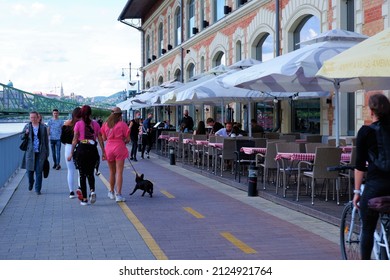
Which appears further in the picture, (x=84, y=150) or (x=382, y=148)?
(x=84, y=150)

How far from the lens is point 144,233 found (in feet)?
26.2

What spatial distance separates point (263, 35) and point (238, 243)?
16309mm

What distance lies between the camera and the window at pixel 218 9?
27.7 meters

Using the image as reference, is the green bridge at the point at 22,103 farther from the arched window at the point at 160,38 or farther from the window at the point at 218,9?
the window at the point at 218,9

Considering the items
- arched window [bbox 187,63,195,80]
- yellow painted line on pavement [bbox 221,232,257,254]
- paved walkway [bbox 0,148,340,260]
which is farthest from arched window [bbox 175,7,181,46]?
yellow painted line on pavement [bbox 221,232,257,254]

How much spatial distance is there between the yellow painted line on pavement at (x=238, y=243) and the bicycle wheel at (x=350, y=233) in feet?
4.34

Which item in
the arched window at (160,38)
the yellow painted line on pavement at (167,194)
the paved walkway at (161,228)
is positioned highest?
the arched window at (160,38)

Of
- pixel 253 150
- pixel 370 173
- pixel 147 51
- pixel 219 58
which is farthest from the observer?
pixel 147 51

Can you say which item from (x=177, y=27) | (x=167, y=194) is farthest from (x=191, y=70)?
(x=167, y=194)

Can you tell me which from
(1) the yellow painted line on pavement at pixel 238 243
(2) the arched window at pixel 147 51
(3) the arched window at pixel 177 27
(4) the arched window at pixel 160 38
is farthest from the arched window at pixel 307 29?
(2) the arched window at pixel 147 51

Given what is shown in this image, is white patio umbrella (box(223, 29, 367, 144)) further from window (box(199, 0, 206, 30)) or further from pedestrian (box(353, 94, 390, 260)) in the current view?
window (box(199, 0, 206, 30))

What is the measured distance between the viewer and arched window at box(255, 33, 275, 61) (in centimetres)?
2203

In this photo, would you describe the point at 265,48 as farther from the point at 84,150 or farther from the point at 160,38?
the point at 160,38

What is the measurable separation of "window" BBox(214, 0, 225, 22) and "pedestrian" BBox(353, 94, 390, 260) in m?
Result: 23.0
